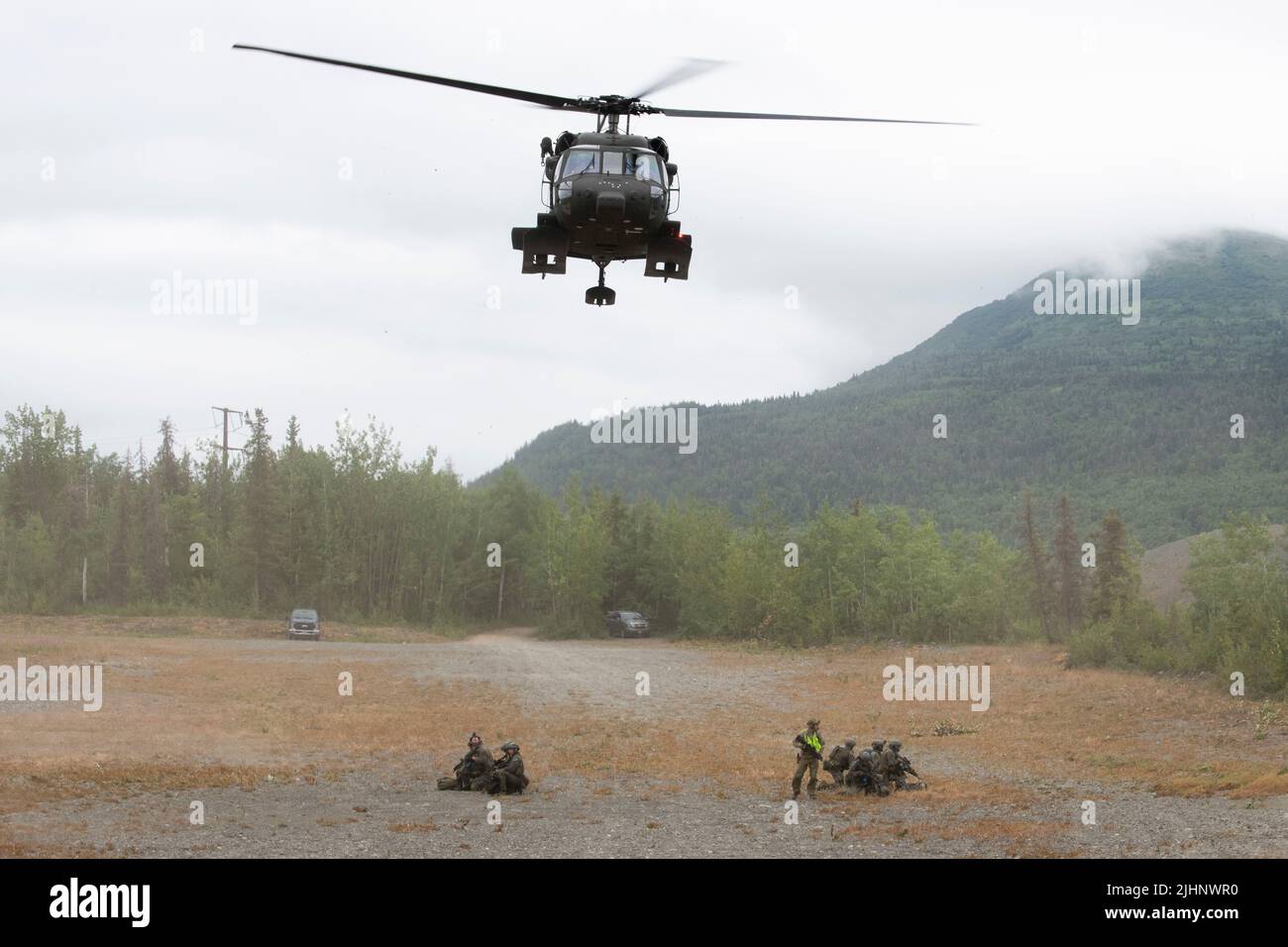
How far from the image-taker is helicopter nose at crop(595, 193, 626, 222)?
1622 centimetres

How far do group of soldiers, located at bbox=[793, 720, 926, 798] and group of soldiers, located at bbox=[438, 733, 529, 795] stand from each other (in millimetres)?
4860

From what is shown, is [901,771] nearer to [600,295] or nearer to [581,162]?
[600,295]

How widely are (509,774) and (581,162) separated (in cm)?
1073

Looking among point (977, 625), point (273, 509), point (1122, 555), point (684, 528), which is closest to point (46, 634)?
point (273, 509)

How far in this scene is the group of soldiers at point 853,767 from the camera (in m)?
21.2

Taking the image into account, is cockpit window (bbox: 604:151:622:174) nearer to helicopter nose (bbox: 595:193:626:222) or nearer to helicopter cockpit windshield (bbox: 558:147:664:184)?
helicopter cockpit windshield (bbox: 558:147:664:184)

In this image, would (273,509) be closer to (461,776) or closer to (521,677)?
(521,677)

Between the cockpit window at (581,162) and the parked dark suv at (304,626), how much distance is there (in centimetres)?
5022

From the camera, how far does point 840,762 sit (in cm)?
2195

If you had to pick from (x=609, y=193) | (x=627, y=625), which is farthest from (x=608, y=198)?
(x=627, y=625)

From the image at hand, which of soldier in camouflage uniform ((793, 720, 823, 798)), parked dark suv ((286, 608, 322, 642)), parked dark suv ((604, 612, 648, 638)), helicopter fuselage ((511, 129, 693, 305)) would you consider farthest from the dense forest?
helicopter fuselage ((511, 129, 693, 305))
